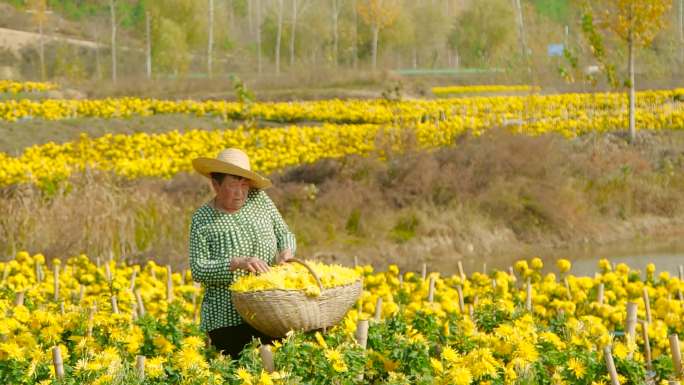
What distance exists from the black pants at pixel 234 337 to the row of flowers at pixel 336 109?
17741 millimetres

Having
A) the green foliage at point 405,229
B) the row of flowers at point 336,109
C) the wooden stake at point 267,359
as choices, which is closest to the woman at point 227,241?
the wooden stake at point 267,359

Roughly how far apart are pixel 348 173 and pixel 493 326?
10.4 meters

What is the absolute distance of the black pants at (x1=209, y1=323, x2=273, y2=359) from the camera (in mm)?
5988

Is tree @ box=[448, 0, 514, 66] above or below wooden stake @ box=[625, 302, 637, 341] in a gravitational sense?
above

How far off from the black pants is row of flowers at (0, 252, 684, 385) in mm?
92

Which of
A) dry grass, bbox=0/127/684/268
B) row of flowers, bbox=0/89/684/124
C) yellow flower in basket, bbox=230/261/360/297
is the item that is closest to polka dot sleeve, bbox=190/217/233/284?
yellow flower in basket, bbox=230/261/360/297

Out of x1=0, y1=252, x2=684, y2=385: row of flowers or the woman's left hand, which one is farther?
the woman's left hand

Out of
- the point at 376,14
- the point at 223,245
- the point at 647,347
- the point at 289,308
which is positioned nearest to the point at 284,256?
the point at 223,245

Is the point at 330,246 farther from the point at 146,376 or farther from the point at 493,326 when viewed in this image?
the point at 146,376

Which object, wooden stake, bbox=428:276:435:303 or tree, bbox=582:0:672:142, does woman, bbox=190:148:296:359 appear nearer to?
wooden stake, bbox=428:276:435:303

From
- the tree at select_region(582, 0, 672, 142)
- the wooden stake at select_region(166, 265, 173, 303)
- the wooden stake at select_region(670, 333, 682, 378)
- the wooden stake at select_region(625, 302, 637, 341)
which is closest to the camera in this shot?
the wooden stake at select_region(670, 333, 682, 378)

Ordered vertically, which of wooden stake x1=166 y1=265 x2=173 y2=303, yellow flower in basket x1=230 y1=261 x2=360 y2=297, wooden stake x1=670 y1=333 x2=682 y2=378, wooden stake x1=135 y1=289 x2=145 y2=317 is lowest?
wooden stake x1=166 y1=265 x2=173 y2=303

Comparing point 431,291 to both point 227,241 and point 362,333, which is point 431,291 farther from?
point 227,241

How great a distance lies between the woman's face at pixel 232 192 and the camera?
19.7ft
